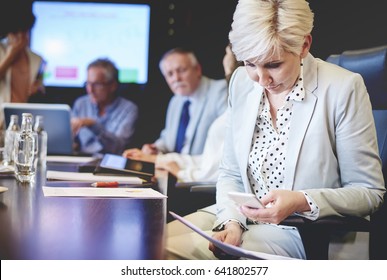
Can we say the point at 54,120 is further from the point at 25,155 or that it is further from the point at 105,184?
the point at 105,184

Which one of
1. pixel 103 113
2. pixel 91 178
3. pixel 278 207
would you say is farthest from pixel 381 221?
pixel 103 113

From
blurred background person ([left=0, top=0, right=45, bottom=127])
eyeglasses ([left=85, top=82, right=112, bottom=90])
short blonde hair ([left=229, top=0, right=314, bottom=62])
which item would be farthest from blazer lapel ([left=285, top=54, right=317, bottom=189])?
blurred background person ([left=0, top=0, right=45, bottom=127])

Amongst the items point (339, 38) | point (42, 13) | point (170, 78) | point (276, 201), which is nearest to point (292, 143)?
point (276, 201)

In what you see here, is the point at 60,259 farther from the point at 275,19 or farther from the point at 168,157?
the point at 168,157

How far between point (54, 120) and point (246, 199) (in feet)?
7.15

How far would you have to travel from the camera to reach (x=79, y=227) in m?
1.29

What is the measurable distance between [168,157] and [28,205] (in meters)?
2.01

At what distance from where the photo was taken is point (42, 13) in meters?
4.50

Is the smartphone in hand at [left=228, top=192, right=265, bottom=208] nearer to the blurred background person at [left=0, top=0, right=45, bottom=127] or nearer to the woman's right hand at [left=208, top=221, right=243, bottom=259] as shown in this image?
the woman's right hand at [left=208, top=221, right=243, bottom=259]

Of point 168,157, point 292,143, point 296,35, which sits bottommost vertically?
point 168,157

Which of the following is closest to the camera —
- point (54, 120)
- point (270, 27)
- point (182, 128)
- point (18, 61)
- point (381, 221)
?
point (270, 27)

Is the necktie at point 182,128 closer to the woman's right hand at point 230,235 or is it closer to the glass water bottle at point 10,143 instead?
the glass water bottle at point 10,143

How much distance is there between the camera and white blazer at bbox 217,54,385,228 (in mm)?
1525

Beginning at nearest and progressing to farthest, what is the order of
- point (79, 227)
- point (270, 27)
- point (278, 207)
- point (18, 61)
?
point (79, 227) < point (278, 207) < point (270, 27) < point (18, 61)
